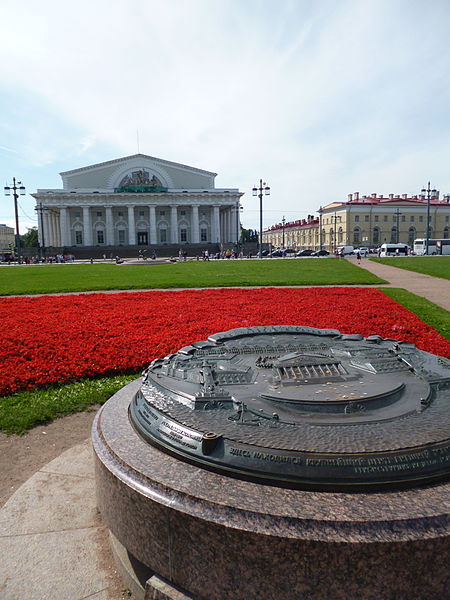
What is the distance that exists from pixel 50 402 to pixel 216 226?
76.9 m

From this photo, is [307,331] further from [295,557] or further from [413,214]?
[413,214]

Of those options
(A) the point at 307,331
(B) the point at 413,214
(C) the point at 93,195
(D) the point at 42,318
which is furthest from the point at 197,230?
(A) the point at 307,331

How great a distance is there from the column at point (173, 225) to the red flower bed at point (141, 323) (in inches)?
2646

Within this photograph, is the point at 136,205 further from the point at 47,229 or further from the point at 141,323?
the point at 141,323

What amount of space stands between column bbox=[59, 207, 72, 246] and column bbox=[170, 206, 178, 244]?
1847 cm

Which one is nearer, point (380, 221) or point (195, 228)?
point (195, 228)

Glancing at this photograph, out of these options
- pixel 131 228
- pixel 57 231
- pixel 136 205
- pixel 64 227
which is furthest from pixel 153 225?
pixel 57 231

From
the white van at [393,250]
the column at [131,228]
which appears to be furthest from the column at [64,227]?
the white van at [393,250]

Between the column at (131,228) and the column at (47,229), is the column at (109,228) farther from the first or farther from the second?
the column at (47,229)

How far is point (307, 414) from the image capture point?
261cm

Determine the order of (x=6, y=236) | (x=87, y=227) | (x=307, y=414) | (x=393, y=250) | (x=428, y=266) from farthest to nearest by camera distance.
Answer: (x=6, y=236)
(x=87, y=227)
(x=393, y=250)
(x=428, y=266)
(x=307, y=414)

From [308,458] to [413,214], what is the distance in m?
96.6

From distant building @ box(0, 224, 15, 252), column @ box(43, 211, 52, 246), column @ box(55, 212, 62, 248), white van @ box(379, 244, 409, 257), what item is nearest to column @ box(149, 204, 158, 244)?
column @ box(43, 211, 52, 246)

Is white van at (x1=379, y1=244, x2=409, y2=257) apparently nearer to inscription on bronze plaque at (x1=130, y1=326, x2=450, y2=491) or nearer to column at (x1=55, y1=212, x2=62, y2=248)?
inscription on bronze plaque at (x1=130, y1=326, x2=450, y2=491)
